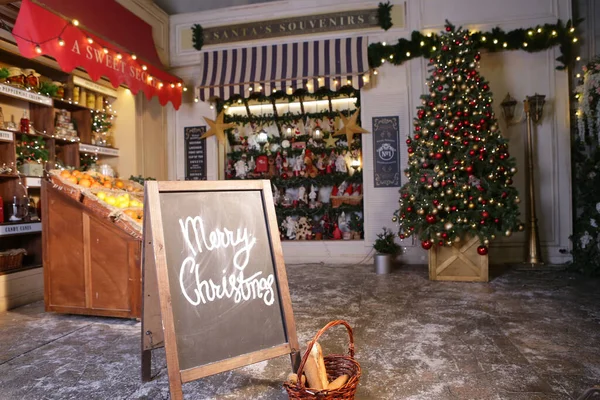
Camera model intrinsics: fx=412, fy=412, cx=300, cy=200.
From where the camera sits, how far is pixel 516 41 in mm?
5766

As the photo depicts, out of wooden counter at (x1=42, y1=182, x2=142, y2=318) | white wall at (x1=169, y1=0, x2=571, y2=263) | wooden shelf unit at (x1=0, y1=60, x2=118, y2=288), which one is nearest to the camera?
wooden counter at (x1=42, y1=182, x2=142, y2=318)

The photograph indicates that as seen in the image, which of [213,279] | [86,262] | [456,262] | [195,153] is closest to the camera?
[213,279]

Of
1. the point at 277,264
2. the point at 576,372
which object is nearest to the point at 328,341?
the point at 277,264

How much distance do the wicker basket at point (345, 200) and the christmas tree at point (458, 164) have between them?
1.49 meters

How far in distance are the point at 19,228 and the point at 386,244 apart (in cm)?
436

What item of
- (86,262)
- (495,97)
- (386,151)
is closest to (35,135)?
(86,262)

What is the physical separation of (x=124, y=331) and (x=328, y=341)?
1623 mm

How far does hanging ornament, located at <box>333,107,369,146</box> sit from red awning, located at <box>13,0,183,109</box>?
265 cm

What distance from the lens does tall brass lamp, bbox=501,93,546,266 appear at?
222 inches

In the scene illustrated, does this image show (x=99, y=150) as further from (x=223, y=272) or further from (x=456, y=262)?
(x=456, y=262)

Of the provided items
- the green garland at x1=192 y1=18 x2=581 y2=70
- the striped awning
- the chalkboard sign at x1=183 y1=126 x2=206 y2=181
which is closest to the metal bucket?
the striped awning

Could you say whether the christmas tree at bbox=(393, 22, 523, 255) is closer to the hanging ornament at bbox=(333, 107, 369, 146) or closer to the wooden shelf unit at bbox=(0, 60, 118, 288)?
the hanging ornament at bbox=(333, 107, 369, 146)

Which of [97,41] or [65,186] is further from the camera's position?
[97,41]

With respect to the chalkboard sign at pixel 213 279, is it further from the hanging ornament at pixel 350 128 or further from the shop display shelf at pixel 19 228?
the hanging ornament at pixel 350 128
